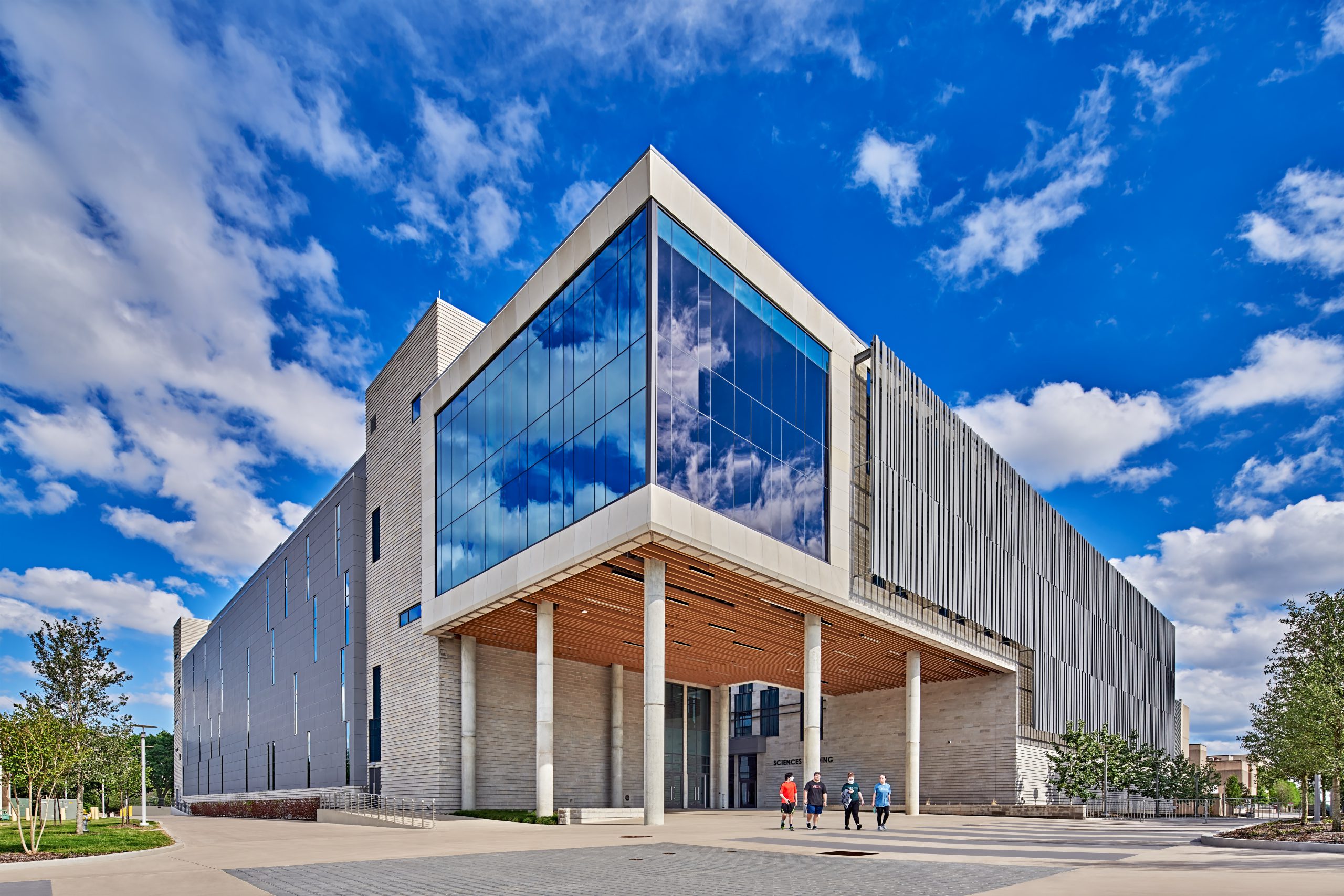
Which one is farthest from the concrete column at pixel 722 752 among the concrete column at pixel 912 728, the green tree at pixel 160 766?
the green tree at pixel 160 766

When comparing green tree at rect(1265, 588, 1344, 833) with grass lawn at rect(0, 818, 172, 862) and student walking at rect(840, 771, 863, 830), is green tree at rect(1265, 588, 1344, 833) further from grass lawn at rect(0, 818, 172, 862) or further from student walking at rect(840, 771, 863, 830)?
grass lawn at rect(0, 818, 172, 862)

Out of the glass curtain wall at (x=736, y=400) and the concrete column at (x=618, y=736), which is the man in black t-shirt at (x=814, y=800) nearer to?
the glass curtain wall at (x=736, y=400)

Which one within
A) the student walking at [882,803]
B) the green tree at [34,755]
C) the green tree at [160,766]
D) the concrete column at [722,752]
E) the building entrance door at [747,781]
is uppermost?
the green tree at [34,755]

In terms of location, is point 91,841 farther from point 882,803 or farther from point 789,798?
point 882,803

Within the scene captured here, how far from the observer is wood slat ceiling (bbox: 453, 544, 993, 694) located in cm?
3015

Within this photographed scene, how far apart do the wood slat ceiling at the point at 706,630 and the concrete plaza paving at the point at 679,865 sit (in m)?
7.99

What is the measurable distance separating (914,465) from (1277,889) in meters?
27.3

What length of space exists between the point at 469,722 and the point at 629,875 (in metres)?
25.1

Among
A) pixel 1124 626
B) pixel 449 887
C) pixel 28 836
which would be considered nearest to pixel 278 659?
pixel 28 836

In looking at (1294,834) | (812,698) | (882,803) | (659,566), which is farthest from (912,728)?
(659,566)

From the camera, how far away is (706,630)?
38.0m

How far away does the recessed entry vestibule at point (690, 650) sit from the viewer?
91.5 feet

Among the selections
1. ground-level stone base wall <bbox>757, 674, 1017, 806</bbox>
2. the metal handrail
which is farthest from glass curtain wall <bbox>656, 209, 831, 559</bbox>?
ground-level stone base wall <bbox>757, 674, 1017, 806</bbox>

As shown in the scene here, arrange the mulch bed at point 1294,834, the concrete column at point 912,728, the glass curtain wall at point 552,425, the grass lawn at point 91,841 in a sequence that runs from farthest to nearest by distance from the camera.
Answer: the concrete column at point 912,728
the glass curtain wall at point 552,425
the mulch bed at point 1294,834
the grass lawn at point 91,841
